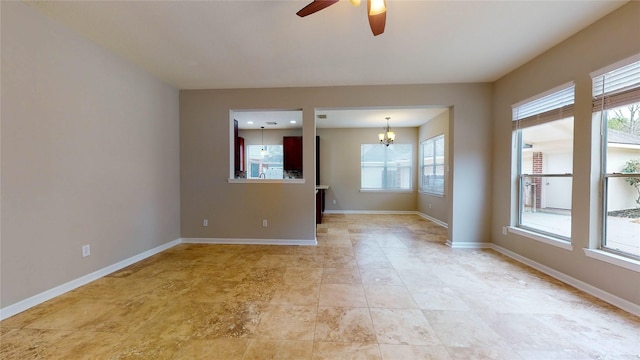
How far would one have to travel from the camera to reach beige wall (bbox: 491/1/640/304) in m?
2.09

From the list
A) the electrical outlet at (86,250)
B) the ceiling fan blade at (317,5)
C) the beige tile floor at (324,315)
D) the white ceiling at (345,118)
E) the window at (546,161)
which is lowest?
the beige tile floor at (324,315)

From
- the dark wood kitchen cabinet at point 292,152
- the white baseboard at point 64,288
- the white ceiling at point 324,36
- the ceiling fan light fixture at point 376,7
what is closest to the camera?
the ceiling fan light fixture at point 376,7

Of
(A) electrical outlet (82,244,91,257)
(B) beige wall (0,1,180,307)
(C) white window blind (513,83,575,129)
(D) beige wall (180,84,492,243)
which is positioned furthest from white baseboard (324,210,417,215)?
(A) electrical outlet (82,244,91,257)

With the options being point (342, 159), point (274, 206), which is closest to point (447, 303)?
point (274, 206)

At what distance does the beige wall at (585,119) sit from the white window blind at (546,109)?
4.2 inches

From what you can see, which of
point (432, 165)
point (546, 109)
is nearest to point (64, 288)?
point (546, 109)

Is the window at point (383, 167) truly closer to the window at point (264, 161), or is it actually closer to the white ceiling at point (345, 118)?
the white ceiling at point (345, 118)

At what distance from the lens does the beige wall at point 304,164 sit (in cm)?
385

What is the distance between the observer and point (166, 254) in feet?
11.7

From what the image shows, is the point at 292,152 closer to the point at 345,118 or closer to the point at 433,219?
the point at 345,118

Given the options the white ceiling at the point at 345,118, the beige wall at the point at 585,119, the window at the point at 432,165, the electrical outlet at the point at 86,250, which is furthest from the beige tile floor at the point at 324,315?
the white ceiling at the point at 345,118

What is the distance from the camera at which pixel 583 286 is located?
2.43 meters

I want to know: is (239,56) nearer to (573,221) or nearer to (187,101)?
(187,101)

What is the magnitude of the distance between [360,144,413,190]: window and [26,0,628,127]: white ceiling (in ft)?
12.2
